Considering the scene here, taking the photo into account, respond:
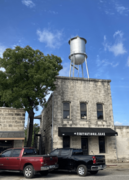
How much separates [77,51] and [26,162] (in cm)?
1823

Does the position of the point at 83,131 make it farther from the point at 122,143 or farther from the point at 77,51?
the point at 77,51

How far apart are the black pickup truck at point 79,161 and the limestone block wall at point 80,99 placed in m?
7.08

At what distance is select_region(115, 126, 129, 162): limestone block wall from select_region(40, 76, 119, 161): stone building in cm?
56

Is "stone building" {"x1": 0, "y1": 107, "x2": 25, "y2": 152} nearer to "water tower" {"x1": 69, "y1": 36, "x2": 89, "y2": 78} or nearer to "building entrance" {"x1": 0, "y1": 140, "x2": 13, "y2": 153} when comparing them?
"building entrance" {"x1": 0, "y1": 140, "x2": 13, "y2": 153}

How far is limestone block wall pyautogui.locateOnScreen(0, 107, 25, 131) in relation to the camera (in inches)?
669

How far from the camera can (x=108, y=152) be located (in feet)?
65.9

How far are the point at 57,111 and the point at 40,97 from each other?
3358 millimetres

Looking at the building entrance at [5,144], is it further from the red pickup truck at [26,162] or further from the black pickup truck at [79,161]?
the black pickup truck at [79,161]

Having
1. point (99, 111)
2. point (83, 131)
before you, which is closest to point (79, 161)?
point (83, 131)

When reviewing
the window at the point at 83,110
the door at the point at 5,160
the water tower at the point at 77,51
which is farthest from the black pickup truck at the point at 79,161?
the water tower at the point at 77,51

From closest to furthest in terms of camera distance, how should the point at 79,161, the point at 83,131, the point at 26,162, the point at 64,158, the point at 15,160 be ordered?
the point at 26,162 → the point at 15,160 → the point at 79,161 → the point at 64,158 → the point at 83,131

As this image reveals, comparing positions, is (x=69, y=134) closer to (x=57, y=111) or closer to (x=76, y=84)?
(x=57, y=111)

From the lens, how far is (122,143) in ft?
69.0

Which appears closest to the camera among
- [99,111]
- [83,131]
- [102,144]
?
[83,131]
